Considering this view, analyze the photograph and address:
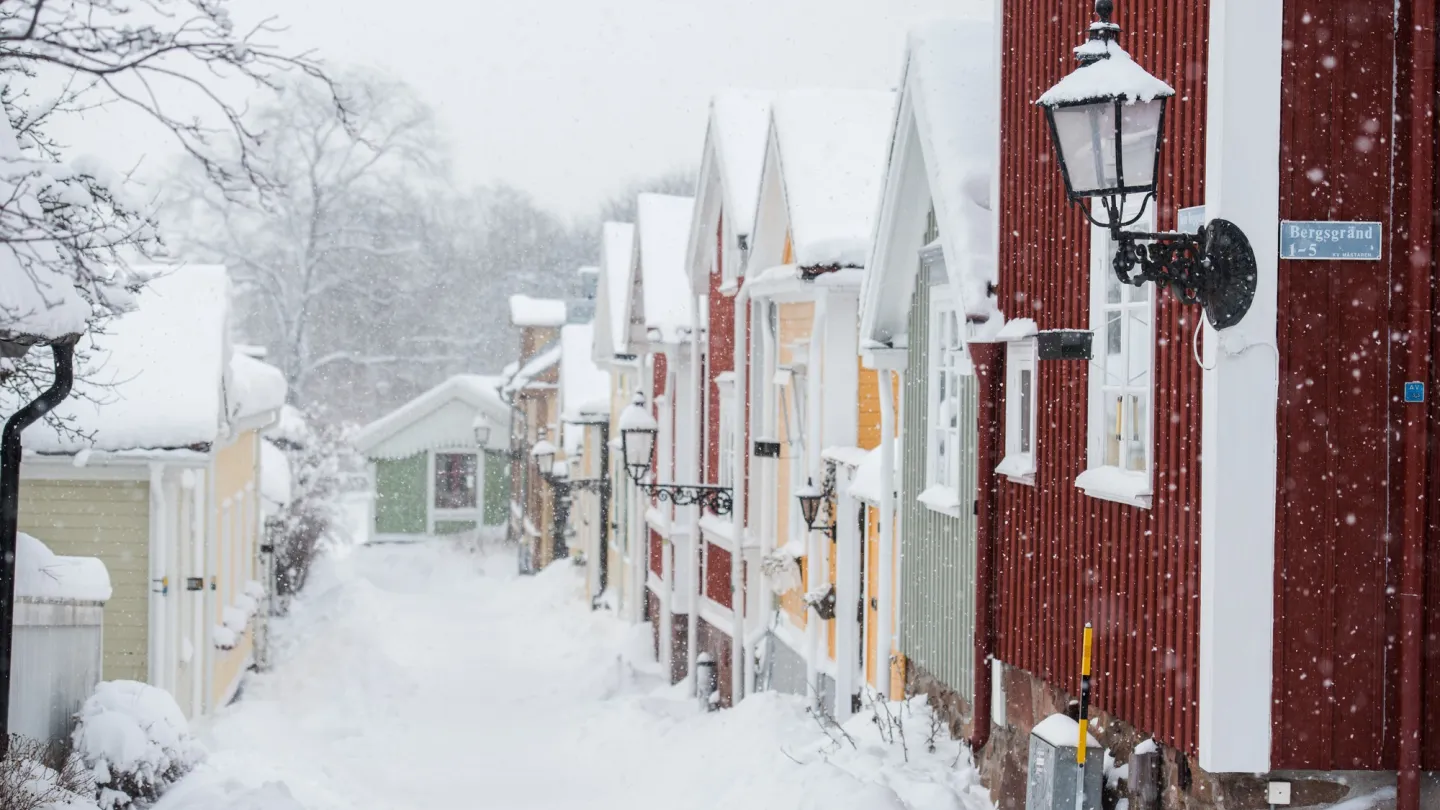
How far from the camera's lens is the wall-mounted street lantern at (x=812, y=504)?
13.3 metres

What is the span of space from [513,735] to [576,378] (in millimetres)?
15858

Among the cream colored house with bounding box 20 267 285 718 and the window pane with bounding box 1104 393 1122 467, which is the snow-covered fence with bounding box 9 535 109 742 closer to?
the cream colored house with bounding box 20 267 285 718

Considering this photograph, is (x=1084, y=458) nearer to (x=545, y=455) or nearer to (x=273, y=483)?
(x=273, y=483)

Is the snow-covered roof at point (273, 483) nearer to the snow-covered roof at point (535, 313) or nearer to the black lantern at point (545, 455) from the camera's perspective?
the black lantern at point (545, 455)

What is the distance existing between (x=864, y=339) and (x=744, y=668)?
23.4 feet

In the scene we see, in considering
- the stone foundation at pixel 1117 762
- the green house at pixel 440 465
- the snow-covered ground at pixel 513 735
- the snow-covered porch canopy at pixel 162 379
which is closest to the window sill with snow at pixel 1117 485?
the stone foundation at pixel 1117 762

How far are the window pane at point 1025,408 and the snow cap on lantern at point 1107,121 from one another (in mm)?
2693

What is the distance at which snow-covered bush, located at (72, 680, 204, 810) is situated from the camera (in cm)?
930

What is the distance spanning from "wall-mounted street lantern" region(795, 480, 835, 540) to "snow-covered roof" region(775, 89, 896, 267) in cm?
192

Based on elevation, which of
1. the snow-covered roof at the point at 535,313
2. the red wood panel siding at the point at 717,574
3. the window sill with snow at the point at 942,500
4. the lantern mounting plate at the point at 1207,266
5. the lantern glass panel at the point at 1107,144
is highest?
the snow-covered roof at the point at 535,313

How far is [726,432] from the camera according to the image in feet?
62.2

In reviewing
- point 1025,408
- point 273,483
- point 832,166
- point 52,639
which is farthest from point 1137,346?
point 273,483

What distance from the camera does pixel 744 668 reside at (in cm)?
1731

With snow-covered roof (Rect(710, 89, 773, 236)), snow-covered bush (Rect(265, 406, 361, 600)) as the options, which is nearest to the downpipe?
snow-covered roof (Rect(710, 89, 773, 236))
